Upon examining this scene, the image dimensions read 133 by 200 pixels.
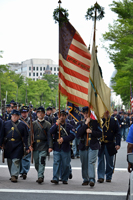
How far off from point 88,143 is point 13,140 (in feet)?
6.27

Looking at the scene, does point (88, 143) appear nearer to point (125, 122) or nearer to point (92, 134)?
point (92, 134)

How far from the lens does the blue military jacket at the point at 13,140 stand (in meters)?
9.66

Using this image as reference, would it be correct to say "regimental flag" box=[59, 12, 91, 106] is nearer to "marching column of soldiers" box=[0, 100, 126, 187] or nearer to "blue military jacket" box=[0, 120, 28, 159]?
"marching column of soldiers" box=[0, 100, 126, 187]

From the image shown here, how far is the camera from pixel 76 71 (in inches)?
392

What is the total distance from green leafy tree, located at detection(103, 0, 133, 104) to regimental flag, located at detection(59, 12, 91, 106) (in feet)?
69.6

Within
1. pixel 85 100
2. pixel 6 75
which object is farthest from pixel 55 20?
pixel 6 75

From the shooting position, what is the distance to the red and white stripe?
32.4 feet

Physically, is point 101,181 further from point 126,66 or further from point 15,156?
point 126,66

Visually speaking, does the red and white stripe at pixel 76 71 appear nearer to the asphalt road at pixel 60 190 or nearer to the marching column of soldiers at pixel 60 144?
the marching column of soldiers at pixel 60 144

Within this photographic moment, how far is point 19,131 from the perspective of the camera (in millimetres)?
9820

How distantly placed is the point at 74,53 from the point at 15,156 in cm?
294

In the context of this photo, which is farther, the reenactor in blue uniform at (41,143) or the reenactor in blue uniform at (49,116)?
the reenactor in blue uniform at (49,116)

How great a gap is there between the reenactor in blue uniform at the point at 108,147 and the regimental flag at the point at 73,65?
0.80 m

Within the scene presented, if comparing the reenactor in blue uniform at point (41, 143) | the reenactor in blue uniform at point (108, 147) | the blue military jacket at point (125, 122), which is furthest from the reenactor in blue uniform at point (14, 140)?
the blue military jacket at point (125, 122)
